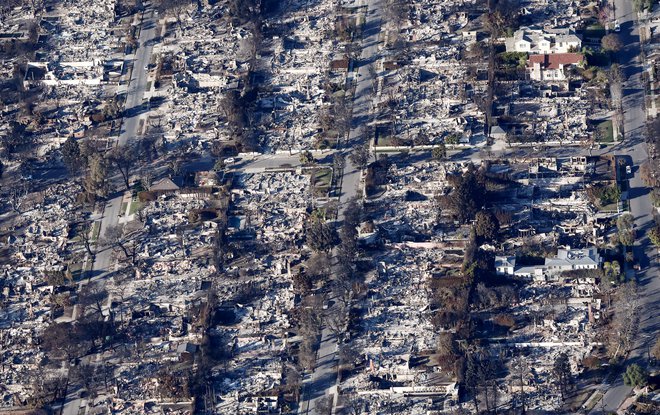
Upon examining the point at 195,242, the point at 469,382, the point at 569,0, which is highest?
the point at 569,0

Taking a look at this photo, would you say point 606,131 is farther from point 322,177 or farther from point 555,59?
point 322,177

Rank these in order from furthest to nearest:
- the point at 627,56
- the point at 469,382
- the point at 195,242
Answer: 1. the point at 627,56
2. the point at 195,242
3. the point at 469,382

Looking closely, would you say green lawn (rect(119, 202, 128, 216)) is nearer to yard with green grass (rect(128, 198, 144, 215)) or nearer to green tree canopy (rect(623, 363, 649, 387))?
yard with green grass (rect(128, 198, 144, 215))

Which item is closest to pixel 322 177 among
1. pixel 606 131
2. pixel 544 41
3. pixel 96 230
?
pixel 96 230

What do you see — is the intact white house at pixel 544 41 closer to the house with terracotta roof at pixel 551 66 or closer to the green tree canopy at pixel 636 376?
the house with terracotta roof at pixel 551 66

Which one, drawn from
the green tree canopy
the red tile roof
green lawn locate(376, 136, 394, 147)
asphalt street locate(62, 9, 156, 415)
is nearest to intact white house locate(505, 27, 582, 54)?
the red tile roof

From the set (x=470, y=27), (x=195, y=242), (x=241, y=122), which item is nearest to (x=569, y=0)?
(x=470, y=27)

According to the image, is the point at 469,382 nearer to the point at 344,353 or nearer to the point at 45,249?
the point at 344,353
